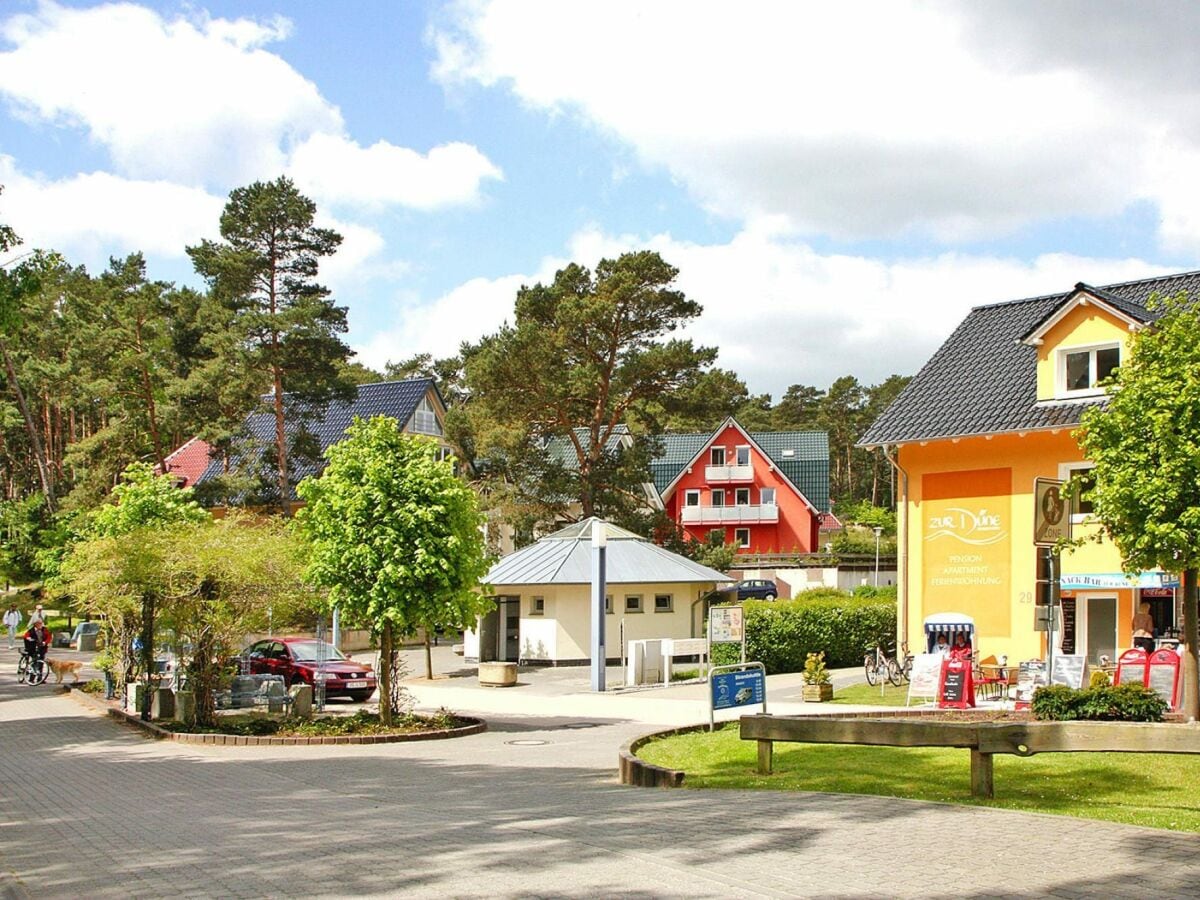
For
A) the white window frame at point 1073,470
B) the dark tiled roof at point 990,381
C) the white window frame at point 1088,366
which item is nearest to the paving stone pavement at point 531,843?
the white window frame at point 1073,470

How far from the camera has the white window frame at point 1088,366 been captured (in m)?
27.0

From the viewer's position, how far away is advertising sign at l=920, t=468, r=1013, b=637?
27844 mm

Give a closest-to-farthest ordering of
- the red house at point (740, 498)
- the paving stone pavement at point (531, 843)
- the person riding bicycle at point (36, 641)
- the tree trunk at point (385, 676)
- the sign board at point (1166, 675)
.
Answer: the paving stone pavement at point (531, 843) < the sign board at point (1166, 675) < the tree trunk at point (385, 676) < the person riding bicycle at point (36, 641) < the red house at point (740, 498)

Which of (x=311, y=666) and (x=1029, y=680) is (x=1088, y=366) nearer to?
(x=1029, y=680)

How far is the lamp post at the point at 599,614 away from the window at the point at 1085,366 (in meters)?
11.2

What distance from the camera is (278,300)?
1805 inches

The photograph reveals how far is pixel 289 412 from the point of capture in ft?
152

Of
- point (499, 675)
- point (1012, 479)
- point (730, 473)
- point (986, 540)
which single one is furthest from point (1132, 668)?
point (730, 473)

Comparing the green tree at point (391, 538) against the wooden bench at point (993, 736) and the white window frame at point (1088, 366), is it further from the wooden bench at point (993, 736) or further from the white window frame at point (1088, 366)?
the white window frame at point (1088, 366)

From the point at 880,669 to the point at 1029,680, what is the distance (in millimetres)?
5308

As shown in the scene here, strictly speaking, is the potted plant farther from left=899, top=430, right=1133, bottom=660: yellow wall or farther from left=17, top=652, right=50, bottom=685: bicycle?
left=17, top=652, right=50, bottom=685: bicycle

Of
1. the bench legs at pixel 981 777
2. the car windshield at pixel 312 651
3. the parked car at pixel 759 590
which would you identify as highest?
the bench legs at pixel 981 777

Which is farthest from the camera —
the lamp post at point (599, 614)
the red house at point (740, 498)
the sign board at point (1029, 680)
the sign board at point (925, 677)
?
the red house at point (740, 498)

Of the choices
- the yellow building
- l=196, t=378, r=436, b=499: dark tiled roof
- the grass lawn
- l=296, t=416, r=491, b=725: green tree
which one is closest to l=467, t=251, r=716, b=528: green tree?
l=196, t=378, r=436, b=499: dark tiled roof
